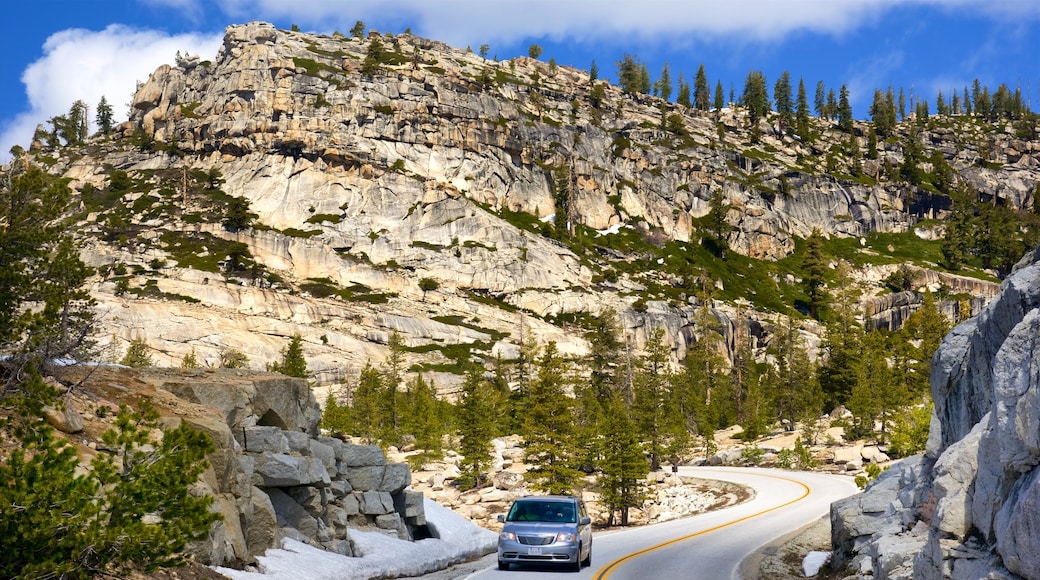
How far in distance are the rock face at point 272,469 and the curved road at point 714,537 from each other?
195 inches

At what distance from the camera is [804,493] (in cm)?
4344

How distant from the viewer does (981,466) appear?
34.2ft

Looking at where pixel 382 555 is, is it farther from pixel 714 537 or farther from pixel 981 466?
pixel 981 466

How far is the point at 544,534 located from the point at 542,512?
1.28 metres

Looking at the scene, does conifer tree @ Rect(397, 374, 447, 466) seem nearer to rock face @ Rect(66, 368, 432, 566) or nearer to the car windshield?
rock face @ Rect(66, 368, 432, 566)

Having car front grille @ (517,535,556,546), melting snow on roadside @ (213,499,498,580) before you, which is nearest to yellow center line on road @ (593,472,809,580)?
car front grille @ (517,535,556,546)

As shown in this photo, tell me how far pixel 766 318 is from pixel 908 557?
133 meters

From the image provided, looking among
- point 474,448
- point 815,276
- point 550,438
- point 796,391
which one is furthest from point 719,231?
point 550,438

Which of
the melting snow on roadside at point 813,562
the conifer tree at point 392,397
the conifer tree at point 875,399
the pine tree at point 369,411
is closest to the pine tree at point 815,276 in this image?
the conifer tree at point 875,399

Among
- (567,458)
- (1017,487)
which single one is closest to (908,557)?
(1017,487)

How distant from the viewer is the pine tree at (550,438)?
49.0 metres

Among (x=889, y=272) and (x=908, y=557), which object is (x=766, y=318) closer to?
(x=889, y=272)

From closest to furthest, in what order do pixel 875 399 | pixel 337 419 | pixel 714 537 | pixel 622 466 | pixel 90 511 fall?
pixel 90 511 < pixel 714 537 < pixel 622 466 < pixel 875 399 < pixel 337 419

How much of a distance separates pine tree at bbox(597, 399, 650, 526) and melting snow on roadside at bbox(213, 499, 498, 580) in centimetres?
1717
